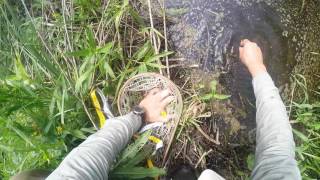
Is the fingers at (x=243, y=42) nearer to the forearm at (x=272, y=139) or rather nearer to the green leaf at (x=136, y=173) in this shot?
the forearm at (x=272, y=139)

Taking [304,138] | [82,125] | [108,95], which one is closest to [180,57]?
[108,95]

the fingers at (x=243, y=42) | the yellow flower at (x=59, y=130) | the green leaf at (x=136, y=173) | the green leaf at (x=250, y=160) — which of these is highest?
the fingers at (x=243, y=42)

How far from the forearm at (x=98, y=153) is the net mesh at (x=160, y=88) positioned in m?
0.15

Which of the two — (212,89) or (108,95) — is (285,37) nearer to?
(212,89)

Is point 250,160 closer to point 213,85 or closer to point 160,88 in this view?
point 213,85

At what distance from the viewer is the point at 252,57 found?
166 centimetres

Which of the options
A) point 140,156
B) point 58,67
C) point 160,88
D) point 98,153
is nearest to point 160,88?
point 160,88

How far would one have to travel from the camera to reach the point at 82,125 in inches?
67.7

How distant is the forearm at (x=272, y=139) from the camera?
124cm

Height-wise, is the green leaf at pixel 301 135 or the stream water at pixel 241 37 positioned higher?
the stream water at pixel 241 37

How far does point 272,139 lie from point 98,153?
23.8 inches

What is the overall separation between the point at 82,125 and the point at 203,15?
2.40ft

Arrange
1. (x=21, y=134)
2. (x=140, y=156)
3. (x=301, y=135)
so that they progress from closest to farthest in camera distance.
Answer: (x=21, y=134)
(x=140, y=156)
(x=301, y=135)

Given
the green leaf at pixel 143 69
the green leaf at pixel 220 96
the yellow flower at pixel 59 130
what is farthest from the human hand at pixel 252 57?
the yellow flower at pixel 59 130
